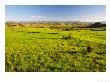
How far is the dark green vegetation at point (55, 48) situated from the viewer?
2863mm

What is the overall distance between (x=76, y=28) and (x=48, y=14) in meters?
0.32

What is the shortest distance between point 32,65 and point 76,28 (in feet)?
A: 1.90

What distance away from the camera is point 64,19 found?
2945 millimetres

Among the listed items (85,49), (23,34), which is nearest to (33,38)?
(23,34)

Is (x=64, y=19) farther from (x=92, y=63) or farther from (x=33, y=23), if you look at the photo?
(x=92, y=63)

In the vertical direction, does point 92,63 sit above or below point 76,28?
below

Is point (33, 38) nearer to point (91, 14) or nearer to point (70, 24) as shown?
point (70, 24)

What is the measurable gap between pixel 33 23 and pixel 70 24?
36 centimetres

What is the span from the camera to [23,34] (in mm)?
3000

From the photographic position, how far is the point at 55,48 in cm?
295

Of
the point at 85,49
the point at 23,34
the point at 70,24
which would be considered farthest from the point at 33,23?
the point at 85,49

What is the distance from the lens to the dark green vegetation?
9.39 feet
